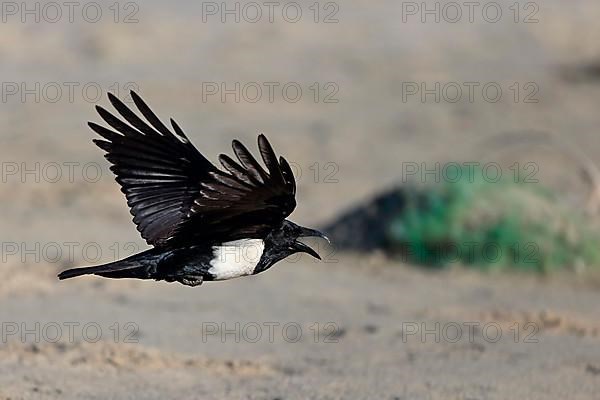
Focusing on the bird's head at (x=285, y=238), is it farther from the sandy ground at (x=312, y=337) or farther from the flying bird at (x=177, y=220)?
the sandy ground at (x=312, y=337)

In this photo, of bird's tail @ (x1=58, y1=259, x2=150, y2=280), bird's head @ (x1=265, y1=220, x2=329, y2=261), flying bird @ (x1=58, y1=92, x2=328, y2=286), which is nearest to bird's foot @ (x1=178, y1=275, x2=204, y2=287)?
flying bird @ (x1=58, y1=92, x2=328, y2=286)

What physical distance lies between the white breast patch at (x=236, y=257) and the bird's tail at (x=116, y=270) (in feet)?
0.91

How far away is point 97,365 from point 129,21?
10491 millimetres

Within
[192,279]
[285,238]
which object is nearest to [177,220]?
[192,279]

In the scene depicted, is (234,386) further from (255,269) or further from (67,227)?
(67,227)

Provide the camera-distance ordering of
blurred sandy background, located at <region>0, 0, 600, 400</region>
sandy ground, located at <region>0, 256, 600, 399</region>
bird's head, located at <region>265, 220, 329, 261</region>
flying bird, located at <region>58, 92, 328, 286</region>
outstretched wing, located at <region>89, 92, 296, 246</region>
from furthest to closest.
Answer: blurred sandy background, located at <region>0, 0, 600, 400</region> → sandy ground, located at <region>0, 256, 600, 399</region> → bird's head, located at <region>265, 220, 329, 261</region> → flying bird, located at <region>58, 92, 328, 286</region> → outstretched wing, located at <region>89, 92, 296, 246</region>

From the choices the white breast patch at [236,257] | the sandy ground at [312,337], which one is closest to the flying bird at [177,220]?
the white breast patch at [236,257]

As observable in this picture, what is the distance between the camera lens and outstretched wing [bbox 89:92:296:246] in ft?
16.8

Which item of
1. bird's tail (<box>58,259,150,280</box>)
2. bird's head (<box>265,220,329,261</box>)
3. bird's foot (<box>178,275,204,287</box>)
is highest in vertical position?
bird's head (<box>265,220,329,261</box>)

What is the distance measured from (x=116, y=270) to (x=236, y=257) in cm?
47

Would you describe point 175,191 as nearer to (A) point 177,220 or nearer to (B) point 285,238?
(A) point 177,220

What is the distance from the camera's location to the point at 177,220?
5.36 metres

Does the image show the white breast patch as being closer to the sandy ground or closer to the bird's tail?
the bird's tail

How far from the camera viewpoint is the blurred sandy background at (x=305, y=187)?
663 cm
